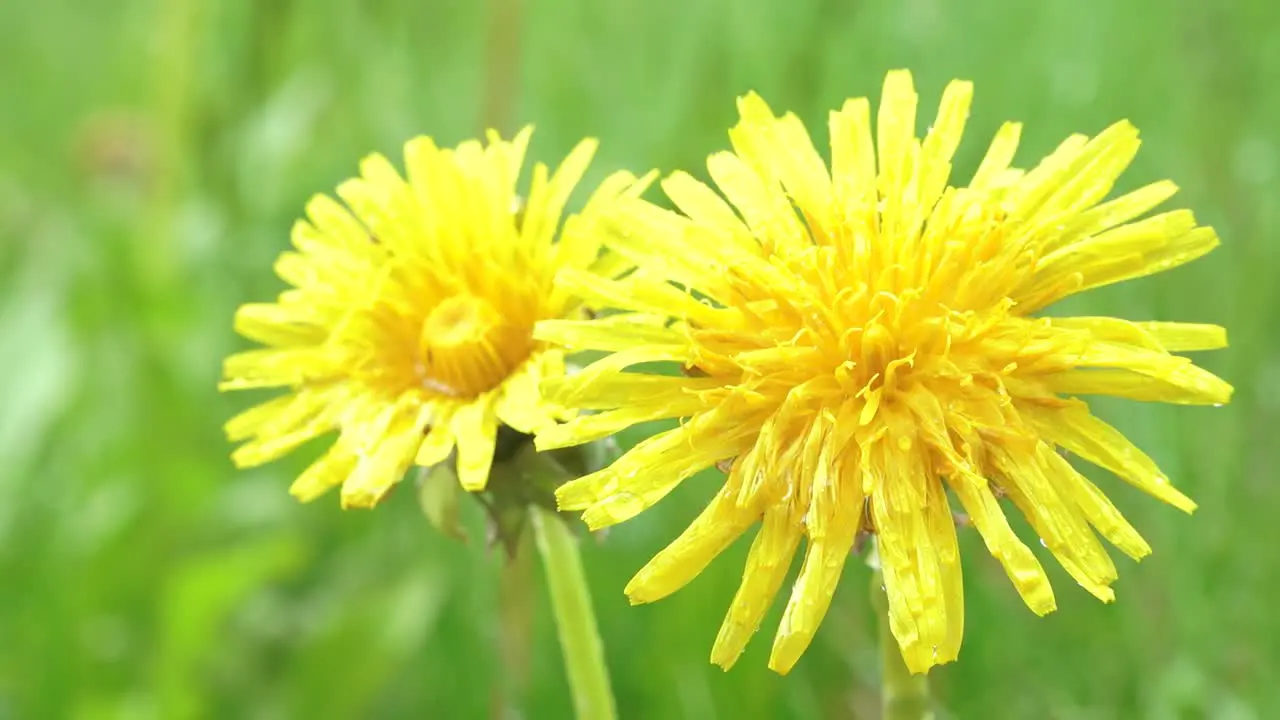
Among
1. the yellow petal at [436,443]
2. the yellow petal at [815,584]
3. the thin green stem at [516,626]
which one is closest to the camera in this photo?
the yellow petal at [815,584]

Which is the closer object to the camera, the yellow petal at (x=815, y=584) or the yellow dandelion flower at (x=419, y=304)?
the yellow petal at (x=815, y=584)

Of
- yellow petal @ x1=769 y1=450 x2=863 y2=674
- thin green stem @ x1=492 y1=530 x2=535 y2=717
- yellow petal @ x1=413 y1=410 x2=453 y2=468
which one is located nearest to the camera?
yellow petal @ x1=769 y1=450 x2=863 y2=674

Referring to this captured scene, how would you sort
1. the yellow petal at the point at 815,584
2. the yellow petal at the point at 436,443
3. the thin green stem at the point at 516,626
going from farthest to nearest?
1. the thin green stem at the point at 516,626
2. the yellow petal at the point at 436,443
3. the yellow petal at the point at 815,584

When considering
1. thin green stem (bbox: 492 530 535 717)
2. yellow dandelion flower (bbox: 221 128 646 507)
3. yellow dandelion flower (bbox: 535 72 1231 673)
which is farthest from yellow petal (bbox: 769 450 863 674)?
thin green stem (bbox: 492 530 535 717)

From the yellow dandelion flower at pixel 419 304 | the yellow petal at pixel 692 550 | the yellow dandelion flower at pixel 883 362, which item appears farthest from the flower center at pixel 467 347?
the yellow petal at pixel 692 550

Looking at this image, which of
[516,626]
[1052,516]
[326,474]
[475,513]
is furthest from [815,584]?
[475,513]

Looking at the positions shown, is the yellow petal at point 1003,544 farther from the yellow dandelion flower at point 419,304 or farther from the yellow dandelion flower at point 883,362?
the yellow dandelion flower at point 419,304

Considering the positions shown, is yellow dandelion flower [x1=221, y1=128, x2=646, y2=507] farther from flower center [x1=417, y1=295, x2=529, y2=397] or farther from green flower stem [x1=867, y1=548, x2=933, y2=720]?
green flower stem [x1=867, y1=548, x2=933, y2=720]

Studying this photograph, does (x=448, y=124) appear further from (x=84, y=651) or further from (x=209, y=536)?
(x=84, y=651)
